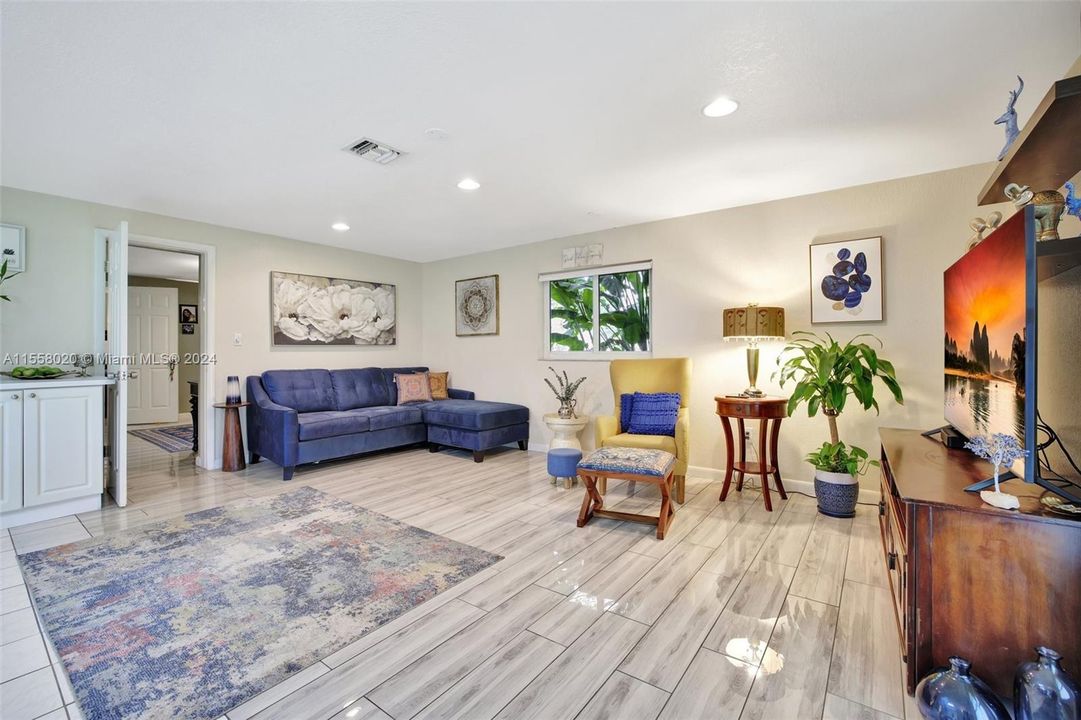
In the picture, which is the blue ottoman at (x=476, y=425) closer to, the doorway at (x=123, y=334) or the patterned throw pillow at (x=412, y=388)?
the patterned throw pillow at (x=412, y=388)

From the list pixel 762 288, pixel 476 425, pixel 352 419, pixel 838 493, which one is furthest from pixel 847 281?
pixel 352 419

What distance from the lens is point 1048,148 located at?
162 cm

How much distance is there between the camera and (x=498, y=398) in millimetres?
5547

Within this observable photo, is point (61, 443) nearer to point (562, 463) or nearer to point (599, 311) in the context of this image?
point (562, 463)

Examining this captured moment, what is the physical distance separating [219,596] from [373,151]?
246 centimetres

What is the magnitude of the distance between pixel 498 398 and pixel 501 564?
3.20m

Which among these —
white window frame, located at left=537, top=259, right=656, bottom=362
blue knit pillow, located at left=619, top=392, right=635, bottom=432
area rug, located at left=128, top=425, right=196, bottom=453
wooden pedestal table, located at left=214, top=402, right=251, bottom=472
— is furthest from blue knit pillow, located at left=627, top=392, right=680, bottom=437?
area rug, located at left=128, top=425, right=196, bottom=453

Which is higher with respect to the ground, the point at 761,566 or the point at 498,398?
the point at 498,398

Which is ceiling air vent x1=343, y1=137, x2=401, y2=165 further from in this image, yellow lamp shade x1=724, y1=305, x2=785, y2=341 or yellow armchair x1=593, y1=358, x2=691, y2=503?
yellow lamp shade x1=724, y1=305, x2=785, y2=341

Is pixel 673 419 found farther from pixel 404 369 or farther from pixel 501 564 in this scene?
pixel 404 369

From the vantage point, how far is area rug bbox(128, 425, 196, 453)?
551 centimetres

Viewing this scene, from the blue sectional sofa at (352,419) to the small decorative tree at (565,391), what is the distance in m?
0.55

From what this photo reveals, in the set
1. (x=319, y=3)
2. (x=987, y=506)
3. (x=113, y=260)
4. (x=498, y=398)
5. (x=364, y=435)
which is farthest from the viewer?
(x=498, y=398)

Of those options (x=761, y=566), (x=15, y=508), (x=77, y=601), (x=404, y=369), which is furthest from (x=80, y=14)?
(x=404, y=369)
